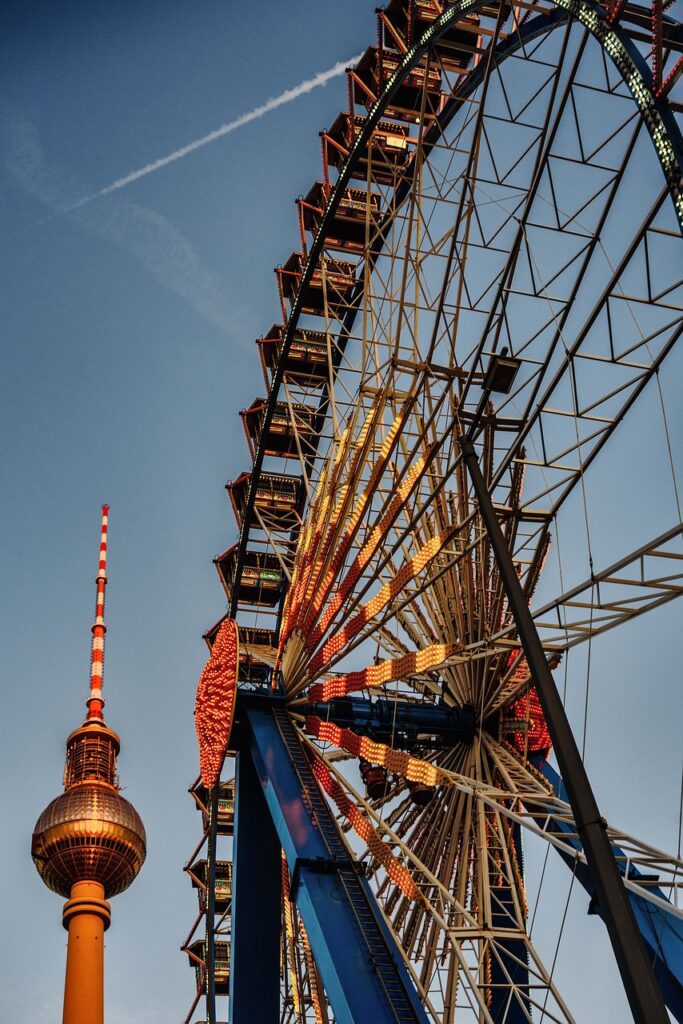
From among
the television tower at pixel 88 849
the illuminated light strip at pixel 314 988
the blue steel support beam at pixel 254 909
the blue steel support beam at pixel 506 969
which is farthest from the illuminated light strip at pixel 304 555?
the television tower at pixel 88 849

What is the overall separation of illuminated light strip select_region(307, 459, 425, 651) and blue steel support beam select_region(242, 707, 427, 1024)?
2.34 metres

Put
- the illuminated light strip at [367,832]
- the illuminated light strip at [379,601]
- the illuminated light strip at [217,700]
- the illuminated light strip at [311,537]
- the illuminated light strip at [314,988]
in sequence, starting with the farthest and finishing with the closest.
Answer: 1. the illuminated light strip at [217,700]
2. the illuminated light strip at [314,988]
3. the illuminated light strip at [311,537]
4. the illuminated light strip at [379,601]
5. the illuminated light strip at [367,832]

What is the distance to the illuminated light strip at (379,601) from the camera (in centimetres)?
1831

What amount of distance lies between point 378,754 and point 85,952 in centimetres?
4458

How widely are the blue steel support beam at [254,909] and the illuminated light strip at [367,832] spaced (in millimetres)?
2194

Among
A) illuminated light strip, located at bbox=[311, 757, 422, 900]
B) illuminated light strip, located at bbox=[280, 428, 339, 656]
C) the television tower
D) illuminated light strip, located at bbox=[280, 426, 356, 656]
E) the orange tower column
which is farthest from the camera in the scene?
the television tower

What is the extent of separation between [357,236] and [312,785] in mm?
13335

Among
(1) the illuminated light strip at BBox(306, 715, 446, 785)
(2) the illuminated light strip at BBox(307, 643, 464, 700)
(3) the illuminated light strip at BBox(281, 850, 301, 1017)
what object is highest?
(2) the illuminated light strip at BBox(307, 643, 464, 700)

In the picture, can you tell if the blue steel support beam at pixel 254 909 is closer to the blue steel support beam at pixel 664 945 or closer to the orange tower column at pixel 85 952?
the blue steel support beam at pixel 664 945

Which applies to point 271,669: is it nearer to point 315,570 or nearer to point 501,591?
point 315,570

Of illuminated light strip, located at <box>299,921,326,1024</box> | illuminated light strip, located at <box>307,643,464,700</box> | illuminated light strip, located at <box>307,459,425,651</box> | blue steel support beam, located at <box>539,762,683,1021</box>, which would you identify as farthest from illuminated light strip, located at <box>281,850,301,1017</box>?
blue steel support beam, located at <box>539,762,683,1021</box>

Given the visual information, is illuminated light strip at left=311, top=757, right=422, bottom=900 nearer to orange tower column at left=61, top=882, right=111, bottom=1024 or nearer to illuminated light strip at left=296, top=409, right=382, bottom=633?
illuminated light strip at left=296, top=409, right=382, bottom=633

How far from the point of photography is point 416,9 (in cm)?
2159

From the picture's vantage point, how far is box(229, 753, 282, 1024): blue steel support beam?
19.9 m
